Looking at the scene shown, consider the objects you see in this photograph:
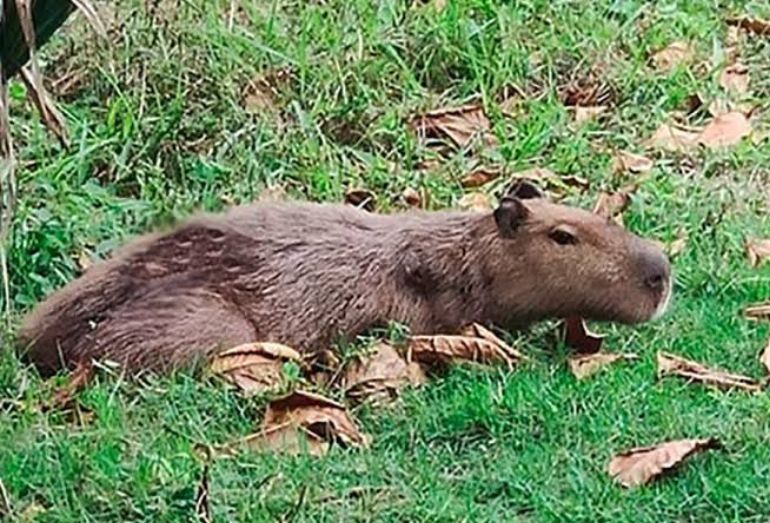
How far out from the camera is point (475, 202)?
6.19 meters

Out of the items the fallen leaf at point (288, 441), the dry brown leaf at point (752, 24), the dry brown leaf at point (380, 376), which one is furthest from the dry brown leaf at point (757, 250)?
the dry brown leaf at point (752, 24)

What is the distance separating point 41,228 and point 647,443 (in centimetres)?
219

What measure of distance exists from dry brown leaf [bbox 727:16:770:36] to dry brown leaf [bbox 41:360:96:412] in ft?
12.3

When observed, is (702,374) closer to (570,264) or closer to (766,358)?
(766,358)

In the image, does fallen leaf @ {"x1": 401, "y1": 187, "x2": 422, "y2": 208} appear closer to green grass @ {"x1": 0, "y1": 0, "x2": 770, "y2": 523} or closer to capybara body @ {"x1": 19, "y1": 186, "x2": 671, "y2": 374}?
green grass @ {"x1": 0, "y1": 0, "x2": 770, "y2": 523}

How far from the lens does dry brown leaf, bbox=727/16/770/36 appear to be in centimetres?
762

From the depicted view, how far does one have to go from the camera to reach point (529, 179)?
246 inches

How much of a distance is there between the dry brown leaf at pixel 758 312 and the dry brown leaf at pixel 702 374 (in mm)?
422

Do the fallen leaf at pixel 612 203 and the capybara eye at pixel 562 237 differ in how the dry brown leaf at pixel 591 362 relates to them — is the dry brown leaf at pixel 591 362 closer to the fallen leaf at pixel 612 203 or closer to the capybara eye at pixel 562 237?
the capybara eye at pixel 562 237

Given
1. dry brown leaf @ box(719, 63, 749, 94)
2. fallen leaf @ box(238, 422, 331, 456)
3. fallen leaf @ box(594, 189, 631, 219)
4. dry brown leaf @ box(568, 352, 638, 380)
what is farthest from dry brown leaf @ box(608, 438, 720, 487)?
dry brown leaf @ box(719, 63, 749, 94)

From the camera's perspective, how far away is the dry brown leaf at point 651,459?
4148 mm

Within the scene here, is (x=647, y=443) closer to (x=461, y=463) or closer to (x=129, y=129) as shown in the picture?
(x=461, y=463)

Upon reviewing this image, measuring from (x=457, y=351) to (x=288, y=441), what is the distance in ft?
2.29

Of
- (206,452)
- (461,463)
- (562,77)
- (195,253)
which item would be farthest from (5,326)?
(562,77)
